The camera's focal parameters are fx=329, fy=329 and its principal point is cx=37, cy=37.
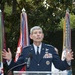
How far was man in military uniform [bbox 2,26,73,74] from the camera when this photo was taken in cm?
399

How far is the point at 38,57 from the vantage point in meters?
4.03

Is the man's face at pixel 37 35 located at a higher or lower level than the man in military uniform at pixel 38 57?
higher

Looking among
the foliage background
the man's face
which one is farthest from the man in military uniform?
the foliage background

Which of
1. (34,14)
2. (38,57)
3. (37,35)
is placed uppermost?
(34,14)

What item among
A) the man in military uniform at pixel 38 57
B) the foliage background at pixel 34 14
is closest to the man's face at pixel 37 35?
the man in military uniform at pixel 38 57

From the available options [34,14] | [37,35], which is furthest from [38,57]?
[34,14]

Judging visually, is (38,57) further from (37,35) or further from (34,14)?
(34,14)

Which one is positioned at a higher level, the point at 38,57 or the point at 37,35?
the point at 37,35

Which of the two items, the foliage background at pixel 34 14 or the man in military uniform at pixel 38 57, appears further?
the foliage background at pixel 34 14

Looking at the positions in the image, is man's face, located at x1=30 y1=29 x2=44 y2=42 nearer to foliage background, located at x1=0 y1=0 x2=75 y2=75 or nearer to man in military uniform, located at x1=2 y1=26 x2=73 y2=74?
man in military uniform, located at x1=2 y1=26 x2=73 y2=74

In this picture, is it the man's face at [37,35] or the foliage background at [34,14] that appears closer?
the man's face at [37,35]

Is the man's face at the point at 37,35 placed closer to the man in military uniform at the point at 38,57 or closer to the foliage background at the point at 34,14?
the man in military uniform at the point at 38,57

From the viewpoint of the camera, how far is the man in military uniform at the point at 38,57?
3.99 metres

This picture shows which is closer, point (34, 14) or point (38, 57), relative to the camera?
point (38, 57)
